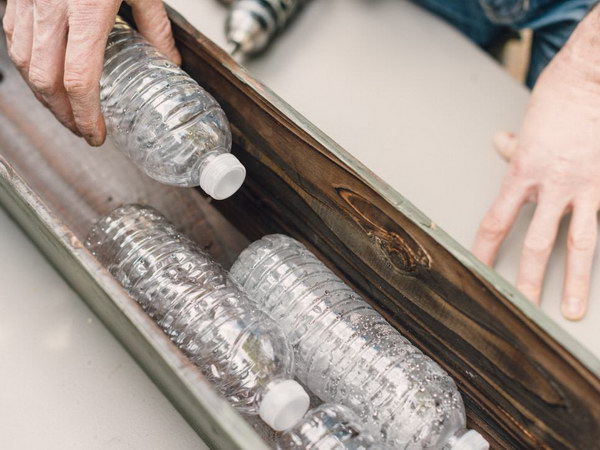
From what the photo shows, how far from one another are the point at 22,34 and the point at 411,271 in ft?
1.98

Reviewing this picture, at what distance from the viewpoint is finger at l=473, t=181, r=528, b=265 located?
99 cm

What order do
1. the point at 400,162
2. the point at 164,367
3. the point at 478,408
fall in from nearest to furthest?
the point at 164,367
the point at 478,408
the point at 400,162

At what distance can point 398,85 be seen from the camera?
1196mm

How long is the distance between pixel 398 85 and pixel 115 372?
2.28ft

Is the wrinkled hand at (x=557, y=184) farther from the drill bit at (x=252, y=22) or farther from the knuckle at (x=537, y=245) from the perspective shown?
the drill bit at (x=252, y=22)

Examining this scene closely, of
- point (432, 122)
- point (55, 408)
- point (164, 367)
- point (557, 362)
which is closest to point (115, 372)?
point (55, 408)

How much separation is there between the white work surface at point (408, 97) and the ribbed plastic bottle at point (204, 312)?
1.14ft

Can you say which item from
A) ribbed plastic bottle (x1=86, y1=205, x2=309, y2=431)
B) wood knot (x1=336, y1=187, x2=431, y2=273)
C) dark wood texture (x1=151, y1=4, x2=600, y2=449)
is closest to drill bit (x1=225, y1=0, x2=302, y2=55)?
dark wood texture (x1=151, y1=4, x2=600, y2=449)

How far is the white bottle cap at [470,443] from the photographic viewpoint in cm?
72

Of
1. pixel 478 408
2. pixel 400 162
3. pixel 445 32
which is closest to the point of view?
pixel 478 408

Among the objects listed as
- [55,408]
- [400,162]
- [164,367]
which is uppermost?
[400,162]

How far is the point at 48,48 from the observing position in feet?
2.79

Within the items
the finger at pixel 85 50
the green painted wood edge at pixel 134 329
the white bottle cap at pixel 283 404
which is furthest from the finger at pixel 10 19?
the white bottle cap at pixel 283 404

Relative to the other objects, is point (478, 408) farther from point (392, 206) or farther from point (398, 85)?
point (398, 85)
